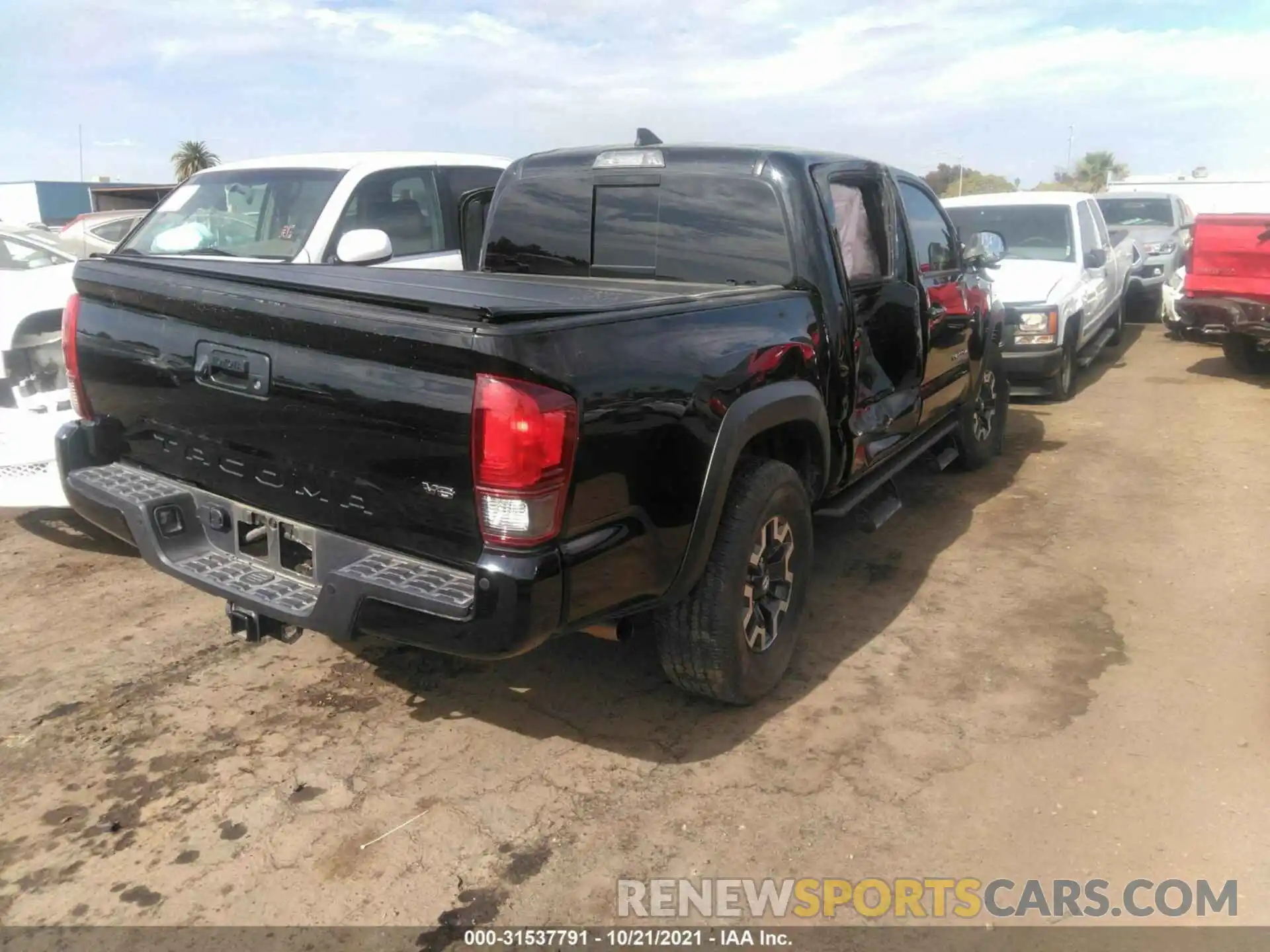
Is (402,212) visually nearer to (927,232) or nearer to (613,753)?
(927,232)

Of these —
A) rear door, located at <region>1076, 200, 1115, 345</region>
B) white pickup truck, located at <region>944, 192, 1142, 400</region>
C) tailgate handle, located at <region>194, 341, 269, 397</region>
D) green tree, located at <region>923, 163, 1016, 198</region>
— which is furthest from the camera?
green tree, located at <region>923, 163, 1016, 198</region>

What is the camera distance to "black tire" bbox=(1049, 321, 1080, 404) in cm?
835

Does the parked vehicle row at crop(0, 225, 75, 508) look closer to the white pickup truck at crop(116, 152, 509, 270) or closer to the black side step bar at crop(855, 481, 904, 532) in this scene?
the white pickup truck at crop(116, 152, 509, 270)

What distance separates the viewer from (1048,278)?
8.31m

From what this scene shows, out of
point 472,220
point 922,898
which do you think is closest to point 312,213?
point 472,220

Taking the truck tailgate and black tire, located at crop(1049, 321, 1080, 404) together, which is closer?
the truck tailgate

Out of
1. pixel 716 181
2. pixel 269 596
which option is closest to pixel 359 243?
pixel 716 181

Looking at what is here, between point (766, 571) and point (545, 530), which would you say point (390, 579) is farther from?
point (766, 571)

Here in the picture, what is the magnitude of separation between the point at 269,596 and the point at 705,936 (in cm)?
153

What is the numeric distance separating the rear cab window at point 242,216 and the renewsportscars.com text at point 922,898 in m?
4.10

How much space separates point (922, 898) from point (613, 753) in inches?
42.4

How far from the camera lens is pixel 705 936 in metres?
2.48

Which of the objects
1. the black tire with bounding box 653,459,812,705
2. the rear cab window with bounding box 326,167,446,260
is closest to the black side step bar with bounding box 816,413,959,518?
the black tire with bounding box 653,459,812,705

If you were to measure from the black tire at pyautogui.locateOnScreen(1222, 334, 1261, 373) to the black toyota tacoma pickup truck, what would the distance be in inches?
273
